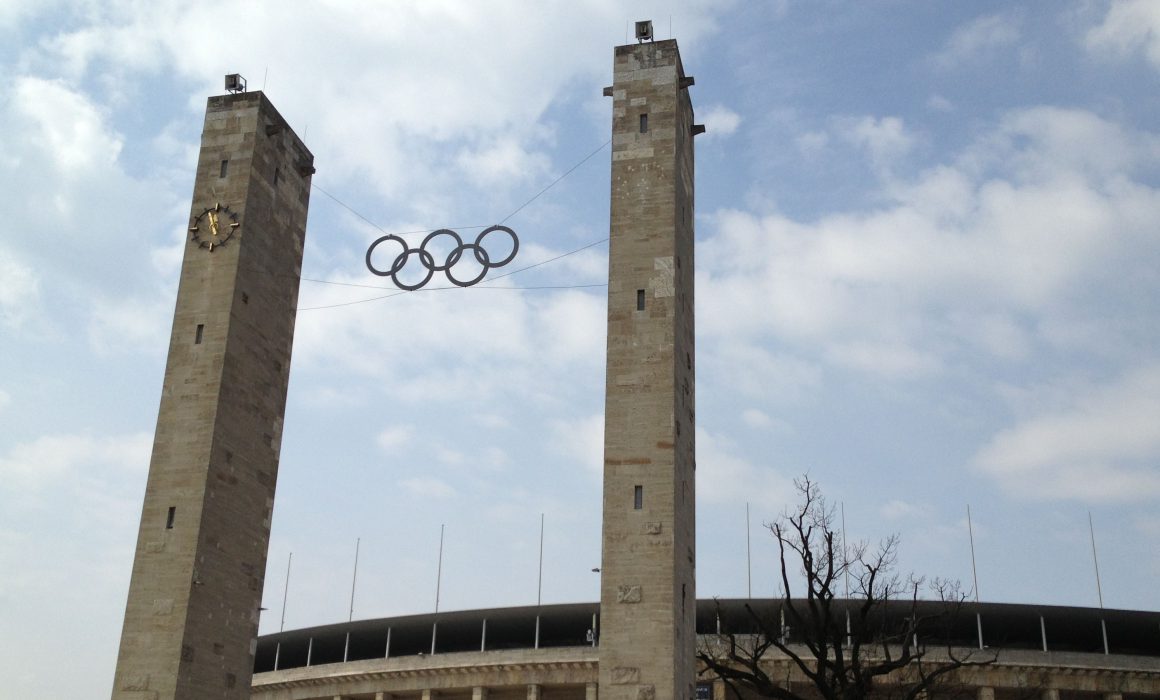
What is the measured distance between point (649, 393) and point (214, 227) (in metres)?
15.2

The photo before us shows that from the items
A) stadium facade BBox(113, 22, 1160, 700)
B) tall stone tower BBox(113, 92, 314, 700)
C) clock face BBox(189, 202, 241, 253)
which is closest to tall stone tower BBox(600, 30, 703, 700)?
stadium facade BBox(113, 22, 1160, 700)

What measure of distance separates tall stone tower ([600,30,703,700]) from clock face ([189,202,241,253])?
12155mm

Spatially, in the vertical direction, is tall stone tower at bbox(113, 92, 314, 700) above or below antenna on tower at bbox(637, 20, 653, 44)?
below

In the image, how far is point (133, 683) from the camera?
31.9m

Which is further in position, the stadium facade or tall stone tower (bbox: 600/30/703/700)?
the stadium facade

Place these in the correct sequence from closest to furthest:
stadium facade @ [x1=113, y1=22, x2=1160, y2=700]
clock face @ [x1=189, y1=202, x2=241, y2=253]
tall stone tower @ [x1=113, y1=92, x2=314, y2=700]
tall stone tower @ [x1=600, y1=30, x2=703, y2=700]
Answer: tall stone tower @ [x1=600, y1=30, x2=703, y2=700], stadium facade @ [x1=113, y1=22, x2=1160, y2=700], tall stone tower @ [x1=113, y1=92, x2=314, y2=700], clock face @ [x1=189, y1=202, x2=241, y2=253]

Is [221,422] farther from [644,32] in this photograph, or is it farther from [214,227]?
[644,32]

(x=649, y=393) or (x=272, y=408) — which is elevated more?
(x=272, y=408)

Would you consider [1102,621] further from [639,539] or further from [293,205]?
[293,205]

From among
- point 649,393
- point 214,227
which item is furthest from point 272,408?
point 649,393

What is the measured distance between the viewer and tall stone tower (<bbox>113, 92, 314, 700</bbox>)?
32781 millimetres

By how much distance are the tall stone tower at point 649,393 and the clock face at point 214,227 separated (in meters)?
12.2

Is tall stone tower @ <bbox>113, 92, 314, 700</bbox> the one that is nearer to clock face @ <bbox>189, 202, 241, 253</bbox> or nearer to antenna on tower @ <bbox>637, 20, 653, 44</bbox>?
clock face @ <bbox>189, 202, 241, 253</bbox>

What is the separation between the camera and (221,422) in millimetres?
34969
